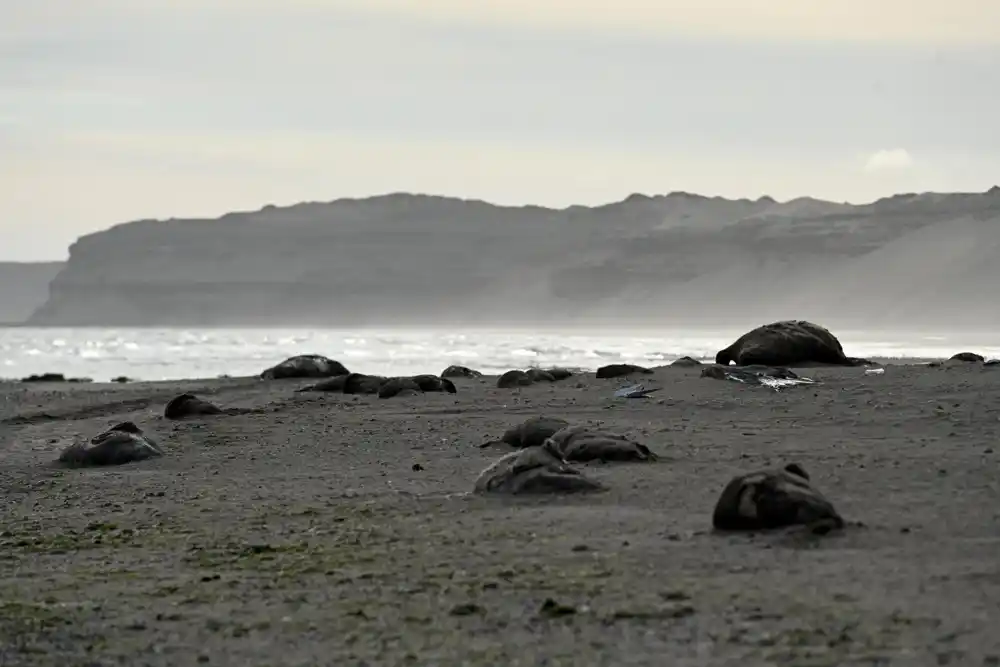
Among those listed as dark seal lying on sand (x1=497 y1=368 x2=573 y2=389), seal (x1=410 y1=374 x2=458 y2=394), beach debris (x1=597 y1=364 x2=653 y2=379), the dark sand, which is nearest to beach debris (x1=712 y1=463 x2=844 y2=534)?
the dark sand

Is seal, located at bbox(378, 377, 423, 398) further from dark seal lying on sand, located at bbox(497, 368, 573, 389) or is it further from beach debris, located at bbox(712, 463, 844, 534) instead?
beach debris, located at bbox(712, 463, 844, 534)

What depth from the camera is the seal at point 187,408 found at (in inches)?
566

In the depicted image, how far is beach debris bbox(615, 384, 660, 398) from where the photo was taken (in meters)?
14.2

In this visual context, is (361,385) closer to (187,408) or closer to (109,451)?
(187,408)

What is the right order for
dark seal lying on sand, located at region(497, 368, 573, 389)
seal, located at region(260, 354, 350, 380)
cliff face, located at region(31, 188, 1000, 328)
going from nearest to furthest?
1. dark seal lying on sand, located at region(497, 368, 573, 389)
2. seal, located at region(260, 354, 350, 380)
3. cliff face, located at region(31, 188, 1000, 328)

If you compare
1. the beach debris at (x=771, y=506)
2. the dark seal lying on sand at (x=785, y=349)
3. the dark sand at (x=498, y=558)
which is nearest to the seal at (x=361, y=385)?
the dark seal lying on sand at (x=785, y=349)

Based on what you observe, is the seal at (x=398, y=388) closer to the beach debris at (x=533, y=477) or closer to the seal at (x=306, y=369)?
the seal at (x=306, y=369)

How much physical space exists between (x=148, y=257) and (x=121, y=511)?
497ft

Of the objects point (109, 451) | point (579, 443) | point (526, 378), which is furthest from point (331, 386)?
point (579, 443)

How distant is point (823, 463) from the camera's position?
8.54 meters

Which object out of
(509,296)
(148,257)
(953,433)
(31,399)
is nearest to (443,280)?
(509,296)

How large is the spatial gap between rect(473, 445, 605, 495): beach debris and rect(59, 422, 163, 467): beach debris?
12.0 feet

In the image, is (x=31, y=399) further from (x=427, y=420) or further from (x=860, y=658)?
(x=860, y=658)

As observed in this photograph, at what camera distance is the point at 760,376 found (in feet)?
48.1
